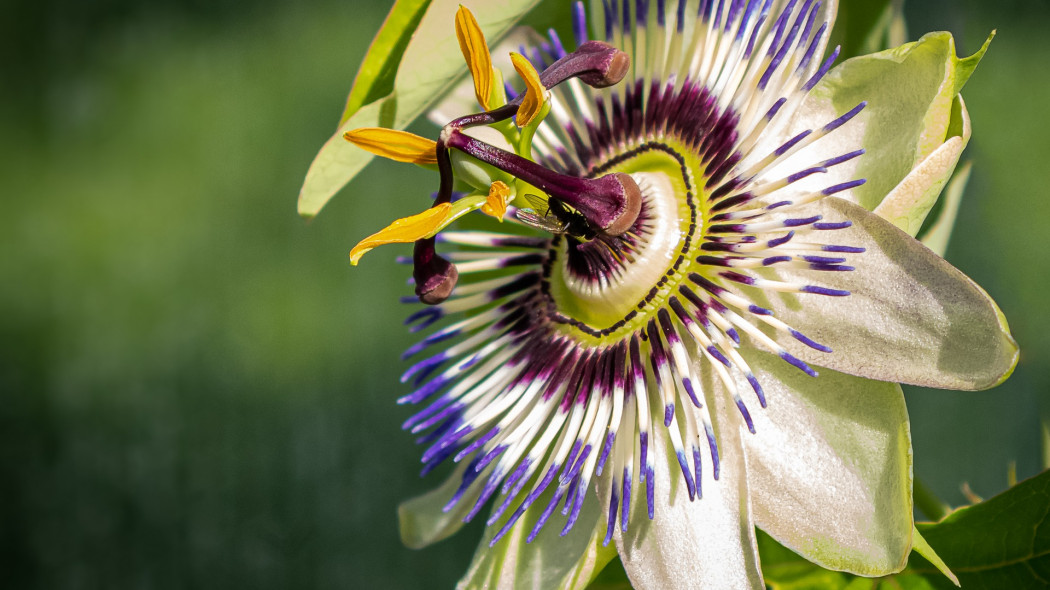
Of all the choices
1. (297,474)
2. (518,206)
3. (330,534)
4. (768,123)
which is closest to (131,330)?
(297,474)

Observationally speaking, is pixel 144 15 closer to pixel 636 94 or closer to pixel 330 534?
pixel 330 534

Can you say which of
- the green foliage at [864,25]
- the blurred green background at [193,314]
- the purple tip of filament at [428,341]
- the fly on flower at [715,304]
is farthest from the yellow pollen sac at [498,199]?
the blurred green background at [193,314]

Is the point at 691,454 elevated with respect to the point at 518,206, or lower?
lower

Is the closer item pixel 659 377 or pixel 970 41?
pixel 659 377

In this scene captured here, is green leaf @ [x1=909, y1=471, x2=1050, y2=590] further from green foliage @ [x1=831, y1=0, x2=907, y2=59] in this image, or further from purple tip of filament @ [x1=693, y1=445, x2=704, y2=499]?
green foliage @ [x1=831, y1=0, x2=907, y2=59]

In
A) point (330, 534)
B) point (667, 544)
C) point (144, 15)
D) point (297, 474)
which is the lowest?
point (330, 534)

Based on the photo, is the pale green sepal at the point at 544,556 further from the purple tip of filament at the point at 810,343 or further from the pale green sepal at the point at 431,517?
the purple tip of filament at the point at 810,343

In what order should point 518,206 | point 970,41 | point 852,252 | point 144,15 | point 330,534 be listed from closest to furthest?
point 852,252
point 518,206
point 970,41
point 330,534
point 144,15
